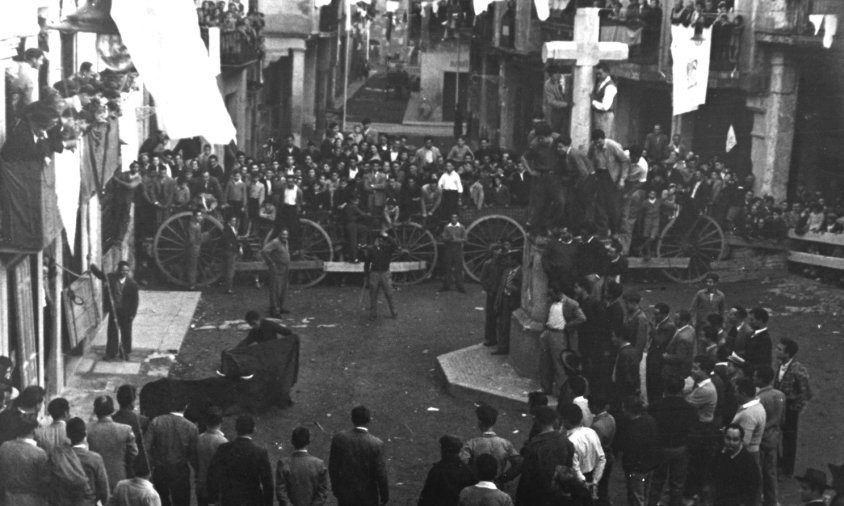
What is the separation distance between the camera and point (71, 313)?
1758 cm

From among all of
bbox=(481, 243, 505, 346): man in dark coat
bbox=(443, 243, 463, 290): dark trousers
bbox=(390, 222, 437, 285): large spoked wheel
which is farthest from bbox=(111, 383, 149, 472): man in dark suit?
bbox=(390, 222, 437, 285): large spoked wheel

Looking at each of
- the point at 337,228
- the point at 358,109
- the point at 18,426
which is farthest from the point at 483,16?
the point at 18,426

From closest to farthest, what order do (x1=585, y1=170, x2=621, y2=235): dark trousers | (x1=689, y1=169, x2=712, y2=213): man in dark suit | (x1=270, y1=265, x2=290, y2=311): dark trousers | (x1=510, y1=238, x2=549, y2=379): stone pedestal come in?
1. (x1=585, y1=170, x2=621, y2=235): dark trousers
2. (x1=510, y1=238, x2=549, y2=379): stone pedestal
3. (x1=270, y1=265, x2=290, y2=311): dark trousers
4. (x1=689, y1=169, x2=712, y2=213): man in dark suit

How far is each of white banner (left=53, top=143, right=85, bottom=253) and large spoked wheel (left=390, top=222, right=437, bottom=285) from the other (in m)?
8.54

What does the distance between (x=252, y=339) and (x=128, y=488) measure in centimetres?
629

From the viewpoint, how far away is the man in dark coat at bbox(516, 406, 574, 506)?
438 inches

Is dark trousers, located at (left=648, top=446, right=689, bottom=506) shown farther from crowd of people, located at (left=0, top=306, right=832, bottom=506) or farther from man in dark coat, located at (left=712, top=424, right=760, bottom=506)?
man in dark coat, located at (left=712, top=424, right=760, bottom=506)

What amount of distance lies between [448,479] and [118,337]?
9.03 m

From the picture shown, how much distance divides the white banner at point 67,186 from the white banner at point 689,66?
43.3ft

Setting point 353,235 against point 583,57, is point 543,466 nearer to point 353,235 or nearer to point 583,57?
point 583,57

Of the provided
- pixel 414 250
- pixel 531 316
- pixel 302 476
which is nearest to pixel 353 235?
pixel 414 250

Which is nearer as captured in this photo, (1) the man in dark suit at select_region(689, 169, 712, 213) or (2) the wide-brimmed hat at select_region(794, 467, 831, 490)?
(2) the wide-brimmed hat at select_region(794, 467, 831, 490)

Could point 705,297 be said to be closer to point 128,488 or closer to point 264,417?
point 264,417

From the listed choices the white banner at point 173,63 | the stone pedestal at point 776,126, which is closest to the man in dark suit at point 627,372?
the white banner at point 173,63
